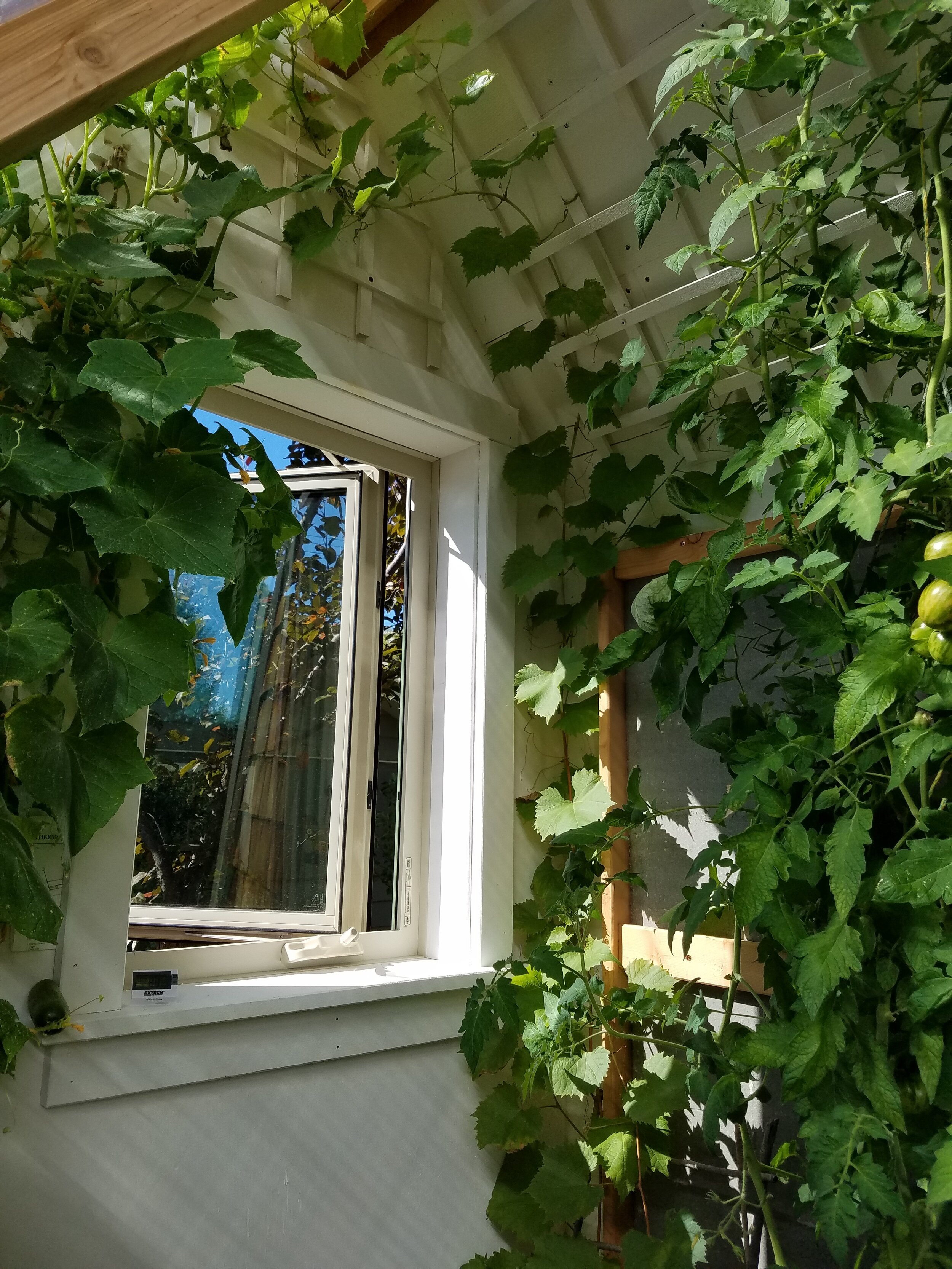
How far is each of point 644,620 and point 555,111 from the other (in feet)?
3.35

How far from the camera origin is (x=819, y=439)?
100 cm

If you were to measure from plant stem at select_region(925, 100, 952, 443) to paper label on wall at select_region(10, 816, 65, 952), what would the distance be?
1206mm

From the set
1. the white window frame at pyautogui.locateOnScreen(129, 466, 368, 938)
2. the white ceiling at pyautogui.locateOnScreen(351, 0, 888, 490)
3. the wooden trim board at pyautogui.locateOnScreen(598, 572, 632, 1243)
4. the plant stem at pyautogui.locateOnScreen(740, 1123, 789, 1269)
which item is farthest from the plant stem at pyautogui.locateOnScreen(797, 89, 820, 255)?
the plant stem at pyautogui.locateOnScreen(740, 1123, 789, 1269)

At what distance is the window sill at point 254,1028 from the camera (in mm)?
1220

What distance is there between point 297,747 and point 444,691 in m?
0.34

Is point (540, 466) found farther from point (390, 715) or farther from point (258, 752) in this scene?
point (258, 752)

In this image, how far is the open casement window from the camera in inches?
62.9

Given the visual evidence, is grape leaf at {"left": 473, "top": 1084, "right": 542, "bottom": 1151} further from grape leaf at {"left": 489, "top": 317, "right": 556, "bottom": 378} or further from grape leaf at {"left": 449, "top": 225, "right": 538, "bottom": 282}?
grape leaf at {"left": 449, "top": 225, "right": 538, "bottom": 282}

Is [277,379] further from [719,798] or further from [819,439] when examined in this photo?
[719,798]

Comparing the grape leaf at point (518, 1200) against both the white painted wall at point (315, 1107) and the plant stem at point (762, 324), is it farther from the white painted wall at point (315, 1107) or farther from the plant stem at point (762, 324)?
the plant stem at point (762, 324)

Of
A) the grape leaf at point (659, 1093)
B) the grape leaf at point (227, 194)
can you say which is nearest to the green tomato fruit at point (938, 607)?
the grape leaf at point (659, 1093)

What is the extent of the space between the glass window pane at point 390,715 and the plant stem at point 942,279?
1.20m

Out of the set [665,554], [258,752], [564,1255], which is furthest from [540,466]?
[564,1255]

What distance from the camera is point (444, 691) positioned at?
1908mm
